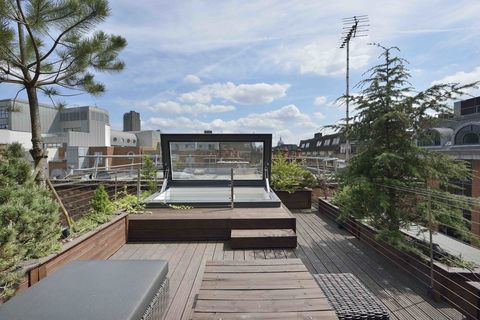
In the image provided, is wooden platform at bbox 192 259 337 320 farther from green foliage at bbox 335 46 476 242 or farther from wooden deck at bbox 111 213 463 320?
green foliage at bbox 335 46 476 242

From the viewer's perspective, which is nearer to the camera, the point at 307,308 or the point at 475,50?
the point at 307,308

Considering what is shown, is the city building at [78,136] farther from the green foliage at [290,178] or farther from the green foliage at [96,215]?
the green foliage at [96,215]

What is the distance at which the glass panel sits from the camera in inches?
273

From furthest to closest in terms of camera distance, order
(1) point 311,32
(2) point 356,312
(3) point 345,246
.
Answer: (1) point 311,32, (3) point 345,246, (2) point 356,312

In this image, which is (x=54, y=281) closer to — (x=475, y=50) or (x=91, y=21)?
(x=91, y=21)

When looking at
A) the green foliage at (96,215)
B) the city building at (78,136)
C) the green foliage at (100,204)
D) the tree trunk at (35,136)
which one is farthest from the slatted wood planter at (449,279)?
the city building at (78,136)

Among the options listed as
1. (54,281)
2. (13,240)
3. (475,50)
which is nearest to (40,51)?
(13,240)

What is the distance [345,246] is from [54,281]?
366cm

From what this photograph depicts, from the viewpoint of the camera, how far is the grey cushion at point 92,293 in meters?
1.47

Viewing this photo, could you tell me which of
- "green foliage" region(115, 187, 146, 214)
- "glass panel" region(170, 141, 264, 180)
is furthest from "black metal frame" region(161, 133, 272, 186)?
"green foliage" region(115, 187, 146, 214)

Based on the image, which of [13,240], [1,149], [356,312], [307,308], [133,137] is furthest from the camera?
[133,137]

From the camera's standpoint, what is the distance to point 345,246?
160 inches

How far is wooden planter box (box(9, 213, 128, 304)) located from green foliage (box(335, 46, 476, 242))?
335 cm

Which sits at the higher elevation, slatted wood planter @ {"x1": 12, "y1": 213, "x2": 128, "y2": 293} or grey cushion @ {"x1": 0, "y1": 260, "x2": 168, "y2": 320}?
grey cushion @ {"x1": 0, "y1": 260, "x2": 168, "y2": 320}
